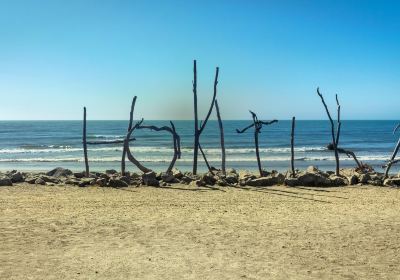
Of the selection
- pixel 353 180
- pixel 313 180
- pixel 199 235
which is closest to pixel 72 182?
pixel 313 180

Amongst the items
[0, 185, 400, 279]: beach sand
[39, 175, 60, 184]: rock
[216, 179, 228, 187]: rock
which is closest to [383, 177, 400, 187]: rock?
[0, 185, 400, 279]: beach sand

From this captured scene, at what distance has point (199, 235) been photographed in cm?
867

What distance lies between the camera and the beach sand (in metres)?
6.76

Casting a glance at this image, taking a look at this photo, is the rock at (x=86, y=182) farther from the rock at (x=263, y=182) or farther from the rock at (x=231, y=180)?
the rock at (x=263, y=182)

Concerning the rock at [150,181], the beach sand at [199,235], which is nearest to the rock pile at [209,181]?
the rock at [150,181]

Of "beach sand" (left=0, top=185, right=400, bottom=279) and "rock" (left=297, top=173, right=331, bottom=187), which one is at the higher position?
"rock" (left=297, top=173, right=331, bottom=187)

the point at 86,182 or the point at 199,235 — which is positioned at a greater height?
the point at 86,182

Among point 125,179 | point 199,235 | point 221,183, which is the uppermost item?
point 125,179

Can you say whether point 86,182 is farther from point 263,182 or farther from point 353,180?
point 353,180

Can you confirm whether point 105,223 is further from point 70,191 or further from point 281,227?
point 70,191

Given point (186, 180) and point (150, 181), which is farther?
point (186, 180)

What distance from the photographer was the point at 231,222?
980 centimetres

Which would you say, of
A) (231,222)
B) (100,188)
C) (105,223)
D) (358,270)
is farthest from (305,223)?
(100,188)

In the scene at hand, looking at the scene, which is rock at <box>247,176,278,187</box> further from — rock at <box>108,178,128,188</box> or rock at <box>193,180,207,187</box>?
rock at <box>108,178,128,188</box>
